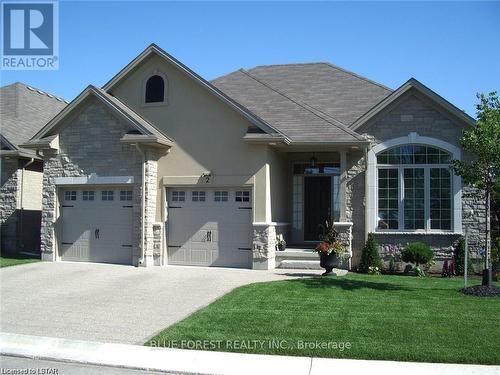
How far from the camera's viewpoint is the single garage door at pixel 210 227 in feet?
50.6

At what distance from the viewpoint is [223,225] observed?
15.6 meters

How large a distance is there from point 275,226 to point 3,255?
9442 millimetres

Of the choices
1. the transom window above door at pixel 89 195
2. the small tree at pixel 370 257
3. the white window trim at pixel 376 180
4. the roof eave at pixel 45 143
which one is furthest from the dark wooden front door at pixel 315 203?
the roof eave at pixel 45 143

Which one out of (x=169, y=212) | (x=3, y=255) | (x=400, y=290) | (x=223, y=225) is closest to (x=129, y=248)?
(x=169, y=212)

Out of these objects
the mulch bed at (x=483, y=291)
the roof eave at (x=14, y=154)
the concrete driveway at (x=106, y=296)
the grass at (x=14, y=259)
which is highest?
the roof eave at (x=14, y=154)

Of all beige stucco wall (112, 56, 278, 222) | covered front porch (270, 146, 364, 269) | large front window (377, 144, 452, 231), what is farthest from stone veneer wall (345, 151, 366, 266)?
beige stucco wall (112, 56, 278, 222)

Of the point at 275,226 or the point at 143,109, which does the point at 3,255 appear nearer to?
the point at 143,109

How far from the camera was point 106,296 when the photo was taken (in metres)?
11.4

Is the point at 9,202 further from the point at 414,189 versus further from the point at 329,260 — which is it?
the point at 414,189

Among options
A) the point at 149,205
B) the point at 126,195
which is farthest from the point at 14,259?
the point at 149,205

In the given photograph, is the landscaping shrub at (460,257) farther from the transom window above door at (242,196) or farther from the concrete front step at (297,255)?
the transom window above door at (242,196)

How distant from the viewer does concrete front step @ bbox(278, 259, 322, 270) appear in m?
15.1

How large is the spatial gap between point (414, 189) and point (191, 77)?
290 inches

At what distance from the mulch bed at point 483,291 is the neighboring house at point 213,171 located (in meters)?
3.81
